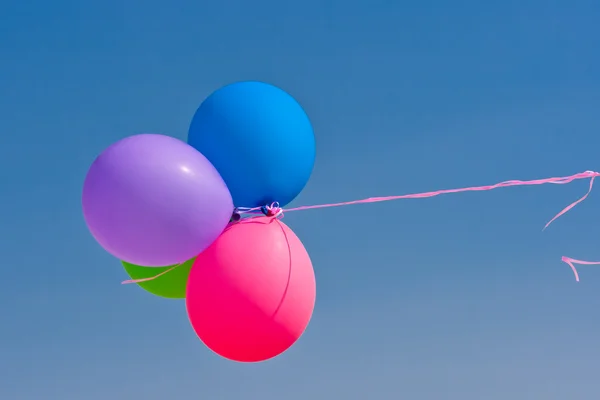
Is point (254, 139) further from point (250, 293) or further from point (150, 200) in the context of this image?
point (250, 293)

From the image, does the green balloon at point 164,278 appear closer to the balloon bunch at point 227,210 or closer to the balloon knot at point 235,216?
the balloon bunch at point 227,210

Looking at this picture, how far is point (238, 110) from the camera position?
30.4 feet

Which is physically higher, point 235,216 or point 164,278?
point 235,216

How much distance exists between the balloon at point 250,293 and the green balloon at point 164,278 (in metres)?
0.73

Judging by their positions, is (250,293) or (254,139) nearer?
(250,293)

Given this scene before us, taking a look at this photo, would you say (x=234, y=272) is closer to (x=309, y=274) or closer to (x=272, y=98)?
(x=309, y=274)

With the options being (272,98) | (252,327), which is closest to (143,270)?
(252,327)

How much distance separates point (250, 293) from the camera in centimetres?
881

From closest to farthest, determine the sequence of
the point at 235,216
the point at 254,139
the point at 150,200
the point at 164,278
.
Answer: the point at 150,200 → the point at 254,139 → the point at 235,216 → the point at 164,278

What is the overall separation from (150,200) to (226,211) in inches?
35.1

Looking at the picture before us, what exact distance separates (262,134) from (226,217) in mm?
952

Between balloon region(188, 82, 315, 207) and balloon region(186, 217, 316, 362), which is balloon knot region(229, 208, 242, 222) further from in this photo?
balloon region(186, 217, 316, 362)

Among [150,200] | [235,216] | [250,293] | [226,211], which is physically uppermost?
[235,216]

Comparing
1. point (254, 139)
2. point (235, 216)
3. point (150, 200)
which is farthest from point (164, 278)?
point (254, 139)
